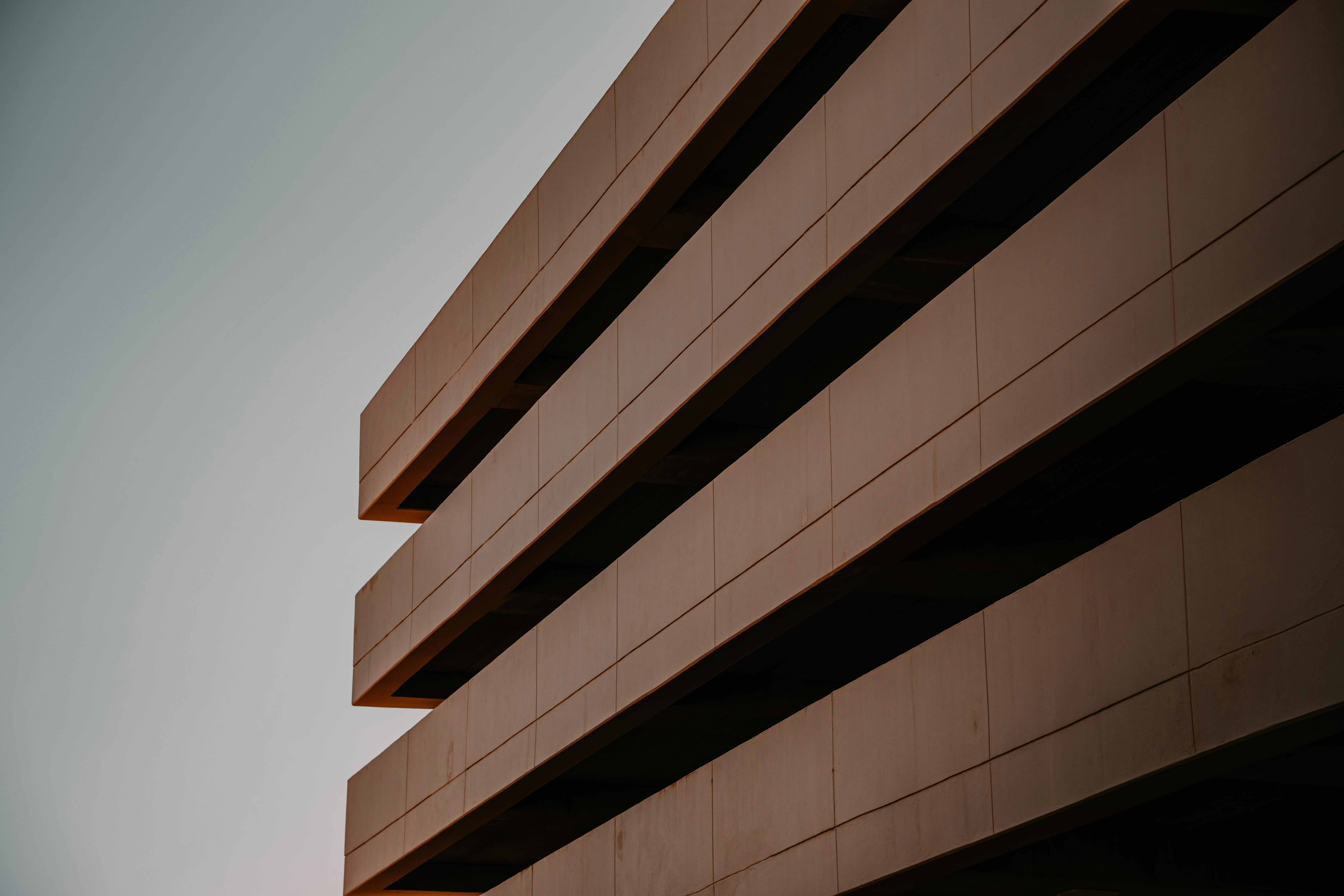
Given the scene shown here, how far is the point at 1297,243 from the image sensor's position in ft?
32.9

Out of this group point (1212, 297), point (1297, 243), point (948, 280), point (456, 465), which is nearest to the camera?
point (1297, 243)

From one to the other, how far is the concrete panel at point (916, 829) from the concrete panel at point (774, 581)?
7.91ft

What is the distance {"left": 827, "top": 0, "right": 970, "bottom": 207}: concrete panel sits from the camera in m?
14.0

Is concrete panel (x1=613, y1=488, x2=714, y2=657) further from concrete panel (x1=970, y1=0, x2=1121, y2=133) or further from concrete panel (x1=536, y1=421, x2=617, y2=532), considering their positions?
concrete panel (x1=970, y1=0, x2=1121, y2=133)

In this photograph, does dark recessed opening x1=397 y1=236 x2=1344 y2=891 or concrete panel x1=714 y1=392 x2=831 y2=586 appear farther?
concrete panel x1=714 y1=392 x2=831 y2=586

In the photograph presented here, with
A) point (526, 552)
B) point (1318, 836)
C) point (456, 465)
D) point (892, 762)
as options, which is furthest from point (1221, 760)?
point (456, 465)

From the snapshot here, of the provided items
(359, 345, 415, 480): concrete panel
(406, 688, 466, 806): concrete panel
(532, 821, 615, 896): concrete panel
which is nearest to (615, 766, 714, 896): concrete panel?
(532, 821, 615, 896): concrete panel

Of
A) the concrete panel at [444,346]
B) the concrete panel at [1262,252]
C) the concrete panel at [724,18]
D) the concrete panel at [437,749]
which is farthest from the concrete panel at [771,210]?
the concrete panel at [437,749]

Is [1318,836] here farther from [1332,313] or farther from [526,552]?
[526,552]

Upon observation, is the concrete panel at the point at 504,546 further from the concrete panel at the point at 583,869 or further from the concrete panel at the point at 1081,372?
the concrete panel at the point at 1081,372

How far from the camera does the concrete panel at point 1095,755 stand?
1088cm

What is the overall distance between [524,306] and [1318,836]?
13.0 m

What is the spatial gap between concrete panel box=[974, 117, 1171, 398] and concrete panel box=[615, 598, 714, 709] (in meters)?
5.48

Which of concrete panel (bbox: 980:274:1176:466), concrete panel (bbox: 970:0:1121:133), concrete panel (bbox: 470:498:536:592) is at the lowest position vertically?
concrete panel (bbox: 980:274:1176:466)
